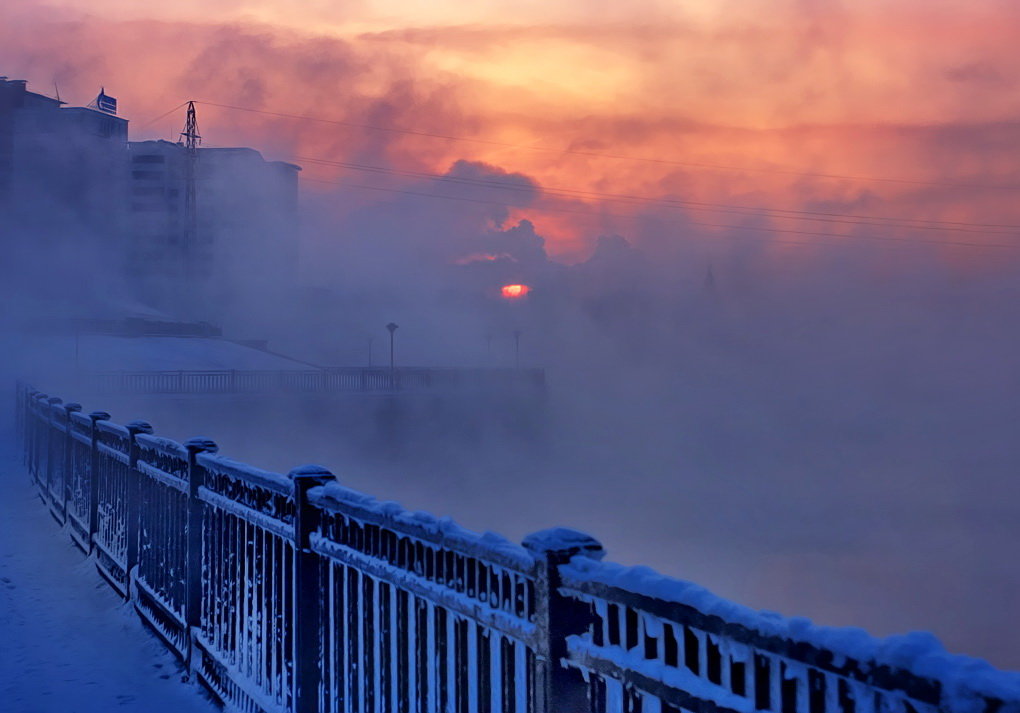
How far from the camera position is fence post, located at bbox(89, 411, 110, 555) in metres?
10.2

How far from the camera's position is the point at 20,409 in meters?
25.3

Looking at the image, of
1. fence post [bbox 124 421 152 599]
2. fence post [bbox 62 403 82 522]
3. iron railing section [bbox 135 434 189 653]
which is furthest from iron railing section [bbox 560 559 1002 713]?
fence post [bbox 62 403 82 522]

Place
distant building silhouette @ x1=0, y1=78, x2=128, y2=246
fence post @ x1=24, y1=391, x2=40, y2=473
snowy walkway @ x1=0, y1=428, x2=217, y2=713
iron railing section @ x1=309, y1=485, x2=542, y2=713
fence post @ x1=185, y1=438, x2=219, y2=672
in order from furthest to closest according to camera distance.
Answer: distant building silhouette @ x1=0, y1=78, x2=128, y2=246
fence post @ x1=24, y1=391, x2=40, y2=473
fence post @ x1=185, y1=438, x2=219, y2=672
snowy walkway @ x1=0, y1=428, x2=217, y2=713
iron railing section @ x1=309, y1=485, x2=542, y2=713

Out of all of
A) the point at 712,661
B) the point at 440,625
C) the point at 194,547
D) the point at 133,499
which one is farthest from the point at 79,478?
the point at 712,661

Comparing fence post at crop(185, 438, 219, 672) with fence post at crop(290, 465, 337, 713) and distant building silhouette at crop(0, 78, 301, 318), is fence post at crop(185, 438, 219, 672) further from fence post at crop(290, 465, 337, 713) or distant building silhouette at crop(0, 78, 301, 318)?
distant building silhouette at crop(0, 78, 301, 318)

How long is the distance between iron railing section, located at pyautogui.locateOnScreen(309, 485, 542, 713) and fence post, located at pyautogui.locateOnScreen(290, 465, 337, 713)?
0.06 m

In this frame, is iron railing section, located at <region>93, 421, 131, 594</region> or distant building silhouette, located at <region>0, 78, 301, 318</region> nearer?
iron railing section, located at <region>93, 421, 131, 594</region>

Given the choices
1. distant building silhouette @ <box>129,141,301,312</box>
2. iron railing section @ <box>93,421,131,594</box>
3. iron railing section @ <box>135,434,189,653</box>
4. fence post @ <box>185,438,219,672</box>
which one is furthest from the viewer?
A: distant building silhouette @ <box>129,141,301,312</box>

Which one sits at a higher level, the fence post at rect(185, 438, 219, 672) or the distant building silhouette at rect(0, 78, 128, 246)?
the distant building silhouette at rect(0, 78, 128, 246)

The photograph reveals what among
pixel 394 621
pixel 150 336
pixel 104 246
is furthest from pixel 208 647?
pixel 104 246

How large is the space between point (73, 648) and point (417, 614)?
4923 mm

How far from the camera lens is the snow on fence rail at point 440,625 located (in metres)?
2.06

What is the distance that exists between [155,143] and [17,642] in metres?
112

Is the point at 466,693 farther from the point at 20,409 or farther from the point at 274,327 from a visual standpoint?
the point at 274,327
